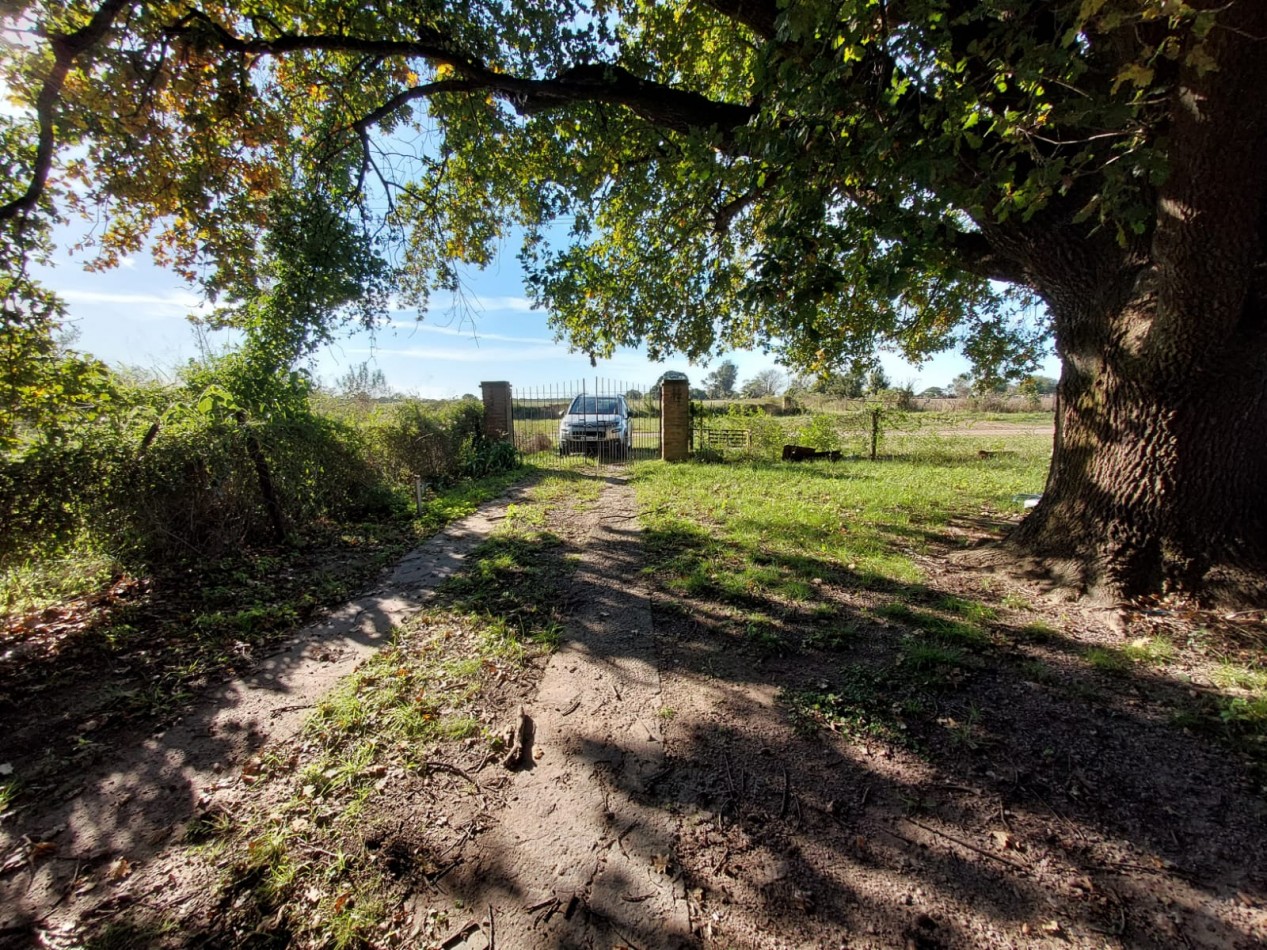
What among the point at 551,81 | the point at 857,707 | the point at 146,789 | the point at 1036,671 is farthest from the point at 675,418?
the point at 146,789

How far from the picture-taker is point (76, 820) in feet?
6.25

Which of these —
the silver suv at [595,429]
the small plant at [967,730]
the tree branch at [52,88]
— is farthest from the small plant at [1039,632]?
the silver suv at [595,429]

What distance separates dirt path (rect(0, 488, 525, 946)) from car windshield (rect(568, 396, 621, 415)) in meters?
9.74

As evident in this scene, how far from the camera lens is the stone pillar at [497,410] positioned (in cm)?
1159

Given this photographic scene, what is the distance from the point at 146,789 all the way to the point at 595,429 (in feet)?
34.2

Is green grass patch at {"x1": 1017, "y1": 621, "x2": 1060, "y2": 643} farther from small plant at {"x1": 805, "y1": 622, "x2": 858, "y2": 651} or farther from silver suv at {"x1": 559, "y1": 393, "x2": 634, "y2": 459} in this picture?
silver suv at {"x1": 559, "y1": 393, "x2": 634, "y2": 459}

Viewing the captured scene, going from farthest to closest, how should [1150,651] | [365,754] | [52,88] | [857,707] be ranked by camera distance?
[52,88] < [1150,651] < [857,707] < [365,754]

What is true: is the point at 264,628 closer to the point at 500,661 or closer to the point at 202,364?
the point at 500,661

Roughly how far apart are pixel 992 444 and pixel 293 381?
56.5ft

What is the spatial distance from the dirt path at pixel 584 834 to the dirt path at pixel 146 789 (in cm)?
125

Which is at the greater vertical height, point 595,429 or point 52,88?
point 52,88

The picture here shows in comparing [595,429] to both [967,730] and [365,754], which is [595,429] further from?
[967,730]

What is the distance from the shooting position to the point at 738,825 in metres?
1.80

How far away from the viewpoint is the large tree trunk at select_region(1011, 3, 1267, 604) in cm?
273
